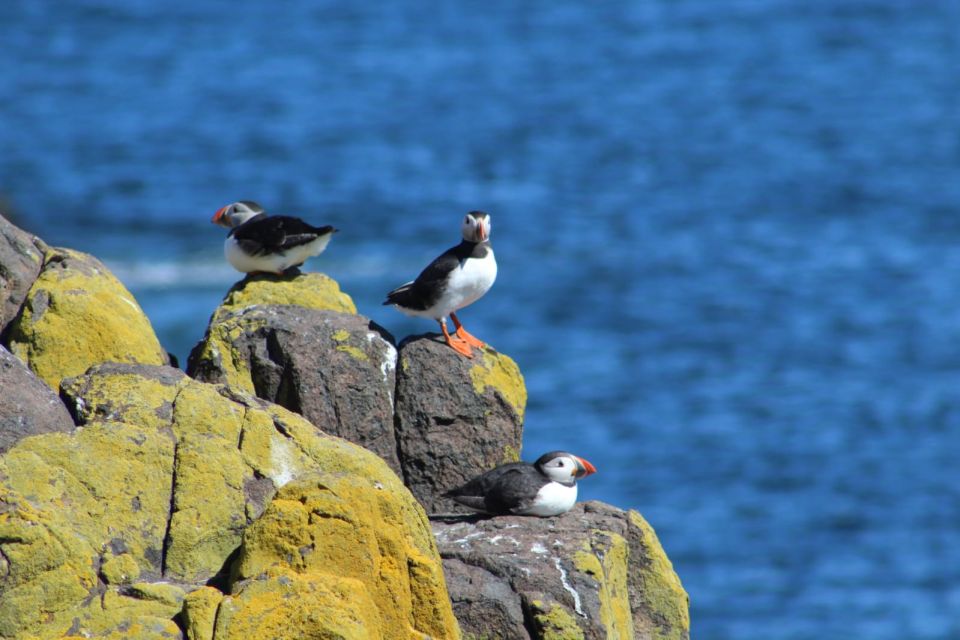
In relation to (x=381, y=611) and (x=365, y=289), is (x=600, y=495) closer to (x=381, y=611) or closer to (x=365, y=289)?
(x=365, y=289)

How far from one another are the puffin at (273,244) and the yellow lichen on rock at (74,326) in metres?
1.07

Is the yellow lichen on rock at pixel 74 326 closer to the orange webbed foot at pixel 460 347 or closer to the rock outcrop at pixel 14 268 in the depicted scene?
the rock outcrop at pixel 14 268

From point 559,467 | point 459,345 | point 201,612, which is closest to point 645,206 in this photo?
point 459,345

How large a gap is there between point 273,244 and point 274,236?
0.18 ft

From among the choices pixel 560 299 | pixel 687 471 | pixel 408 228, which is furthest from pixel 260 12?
pixel 687 471

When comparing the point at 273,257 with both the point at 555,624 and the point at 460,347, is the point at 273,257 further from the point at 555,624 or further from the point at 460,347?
the point at 555,624

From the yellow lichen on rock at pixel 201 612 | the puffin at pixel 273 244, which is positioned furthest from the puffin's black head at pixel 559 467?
the yellow lichen on rock at pixel 201 612

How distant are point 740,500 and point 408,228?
15549mm

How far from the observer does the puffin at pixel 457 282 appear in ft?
34.1

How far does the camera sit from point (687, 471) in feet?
103

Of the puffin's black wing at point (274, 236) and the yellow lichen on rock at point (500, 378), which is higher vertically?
the puffin's black wing at point (274, 236)

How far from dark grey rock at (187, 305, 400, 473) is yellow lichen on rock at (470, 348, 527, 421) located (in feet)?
1.86

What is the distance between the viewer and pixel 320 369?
9930 millimetres

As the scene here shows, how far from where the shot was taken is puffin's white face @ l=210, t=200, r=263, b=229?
11.8 meters
